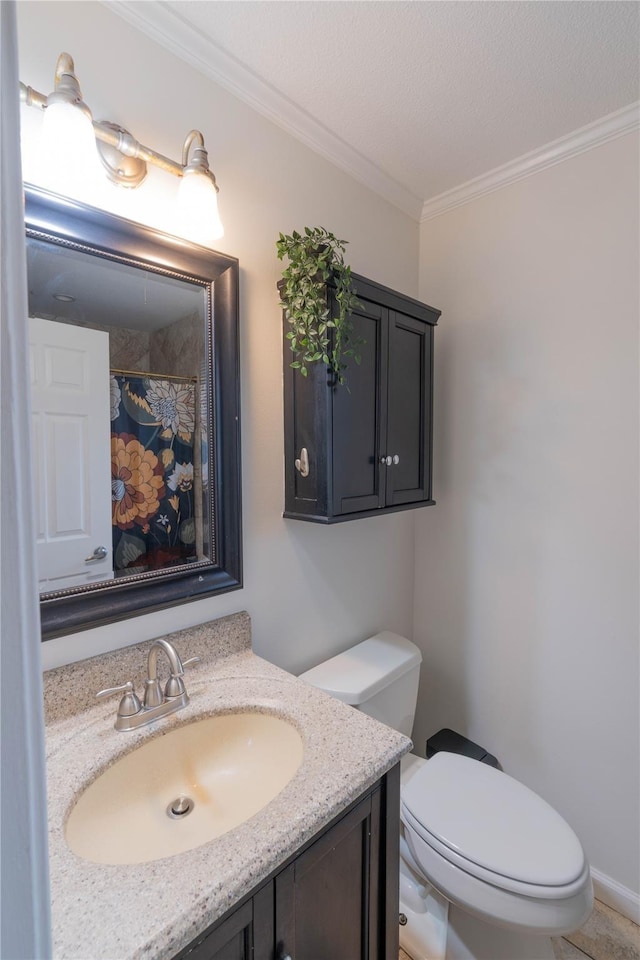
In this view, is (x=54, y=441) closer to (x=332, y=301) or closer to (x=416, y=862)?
(x=332, y=301)

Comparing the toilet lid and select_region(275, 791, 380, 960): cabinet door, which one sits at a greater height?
select_region(275, 791, 380, 960): cabinet door

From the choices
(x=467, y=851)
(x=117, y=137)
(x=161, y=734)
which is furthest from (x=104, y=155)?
(x=467, y=851)

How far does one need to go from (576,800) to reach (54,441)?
189 cm

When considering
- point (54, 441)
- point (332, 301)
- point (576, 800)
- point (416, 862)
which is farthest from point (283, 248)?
point (576, 800)

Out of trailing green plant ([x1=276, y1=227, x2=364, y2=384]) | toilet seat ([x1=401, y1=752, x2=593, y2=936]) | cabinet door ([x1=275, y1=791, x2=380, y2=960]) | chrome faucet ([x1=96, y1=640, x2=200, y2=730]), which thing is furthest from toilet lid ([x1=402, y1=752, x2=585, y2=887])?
trailing green plant ([x1=276, y1=227, x2=364, y2=384])

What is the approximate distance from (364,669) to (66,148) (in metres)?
1.48

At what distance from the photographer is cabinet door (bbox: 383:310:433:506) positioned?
1431 mm

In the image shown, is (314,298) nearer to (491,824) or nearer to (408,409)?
(408,409)

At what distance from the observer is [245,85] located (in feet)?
3.86

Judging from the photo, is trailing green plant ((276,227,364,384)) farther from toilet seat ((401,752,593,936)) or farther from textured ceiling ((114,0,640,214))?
toilet seat ((401,752,593,936))

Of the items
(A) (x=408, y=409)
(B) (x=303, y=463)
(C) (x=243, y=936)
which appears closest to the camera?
(C) (x=243, y=936)

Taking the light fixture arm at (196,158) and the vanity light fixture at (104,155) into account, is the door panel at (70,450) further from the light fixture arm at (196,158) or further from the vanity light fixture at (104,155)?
the light fixture arm at (196,158)

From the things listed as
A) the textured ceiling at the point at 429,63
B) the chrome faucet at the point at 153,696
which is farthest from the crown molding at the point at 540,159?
the chrome faucet at the point at 153,696

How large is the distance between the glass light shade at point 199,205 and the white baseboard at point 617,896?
2192mm
